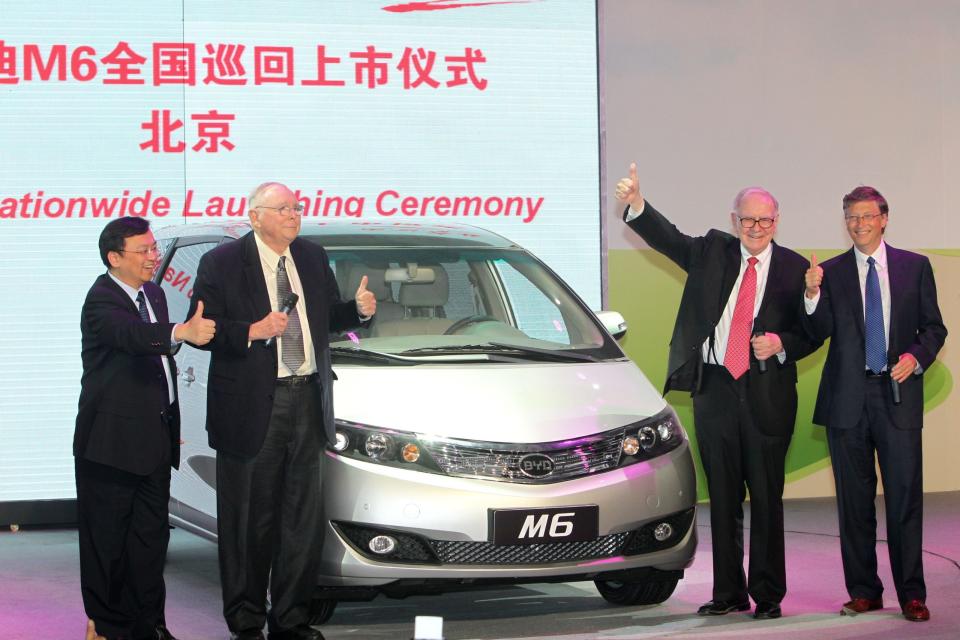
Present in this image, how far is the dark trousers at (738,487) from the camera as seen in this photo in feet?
18.9

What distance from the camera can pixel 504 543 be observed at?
5.11 metres

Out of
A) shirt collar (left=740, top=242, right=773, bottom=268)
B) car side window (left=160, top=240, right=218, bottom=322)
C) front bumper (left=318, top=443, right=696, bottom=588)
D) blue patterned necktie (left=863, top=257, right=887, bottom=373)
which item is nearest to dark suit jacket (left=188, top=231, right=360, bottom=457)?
front bumper (left=318, top=443, right=696, bottom=588)

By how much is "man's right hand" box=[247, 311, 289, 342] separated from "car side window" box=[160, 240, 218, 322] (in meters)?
1.37

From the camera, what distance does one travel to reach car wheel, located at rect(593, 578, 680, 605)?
6.00 meters

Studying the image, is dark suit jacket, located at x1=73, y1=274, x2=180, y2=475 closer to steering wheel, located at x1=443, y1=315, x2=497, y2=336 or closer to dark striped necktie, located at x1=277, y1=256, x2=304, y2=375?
dark striped necktie, located at x1=277, y1=256, x2=304, y2=375

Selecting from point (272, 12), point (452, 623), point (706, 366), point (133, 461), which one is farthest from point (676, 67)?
point (133, 461)

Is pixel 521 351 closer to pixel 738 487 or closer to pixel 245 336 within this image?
pixel 738 487

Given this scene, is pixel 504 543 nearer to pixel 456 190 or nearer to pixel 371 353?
pixel 371 353

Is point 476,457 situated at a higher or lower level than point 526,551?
higher

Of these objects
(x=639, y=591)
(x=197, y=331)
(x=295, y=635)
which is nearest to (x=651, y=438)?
→ (x=639, y=591)

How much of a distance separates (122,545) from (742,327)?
8.36 feet

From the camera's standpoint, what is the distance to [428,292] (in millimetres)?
6039

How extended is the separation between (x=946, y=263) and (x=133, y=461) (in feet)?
21.2

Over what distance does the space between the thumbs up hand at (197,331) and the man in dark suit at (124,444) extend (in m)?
0.06
